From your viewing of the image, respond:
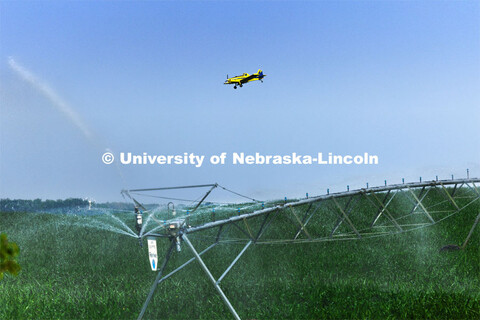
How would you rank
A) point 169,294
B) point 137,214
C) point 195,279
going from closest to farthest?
point 137,214, point 169,294, point 195,279

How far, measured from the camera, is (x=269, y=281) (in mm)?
17812

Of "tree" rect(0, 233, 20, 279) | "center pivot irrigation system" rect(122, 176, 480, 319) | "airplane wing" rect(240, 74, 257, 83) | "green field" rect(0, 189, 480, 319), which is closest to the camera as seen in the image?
"tree" rect(0, 233, 20, 279)

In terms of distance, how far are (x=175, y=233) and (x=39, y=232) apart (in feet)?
82.8

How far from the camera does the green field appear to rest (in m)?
14.6

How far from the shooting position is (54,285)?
63.0ft

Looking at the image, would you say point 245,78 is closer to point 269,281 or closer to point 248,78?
point 248,78

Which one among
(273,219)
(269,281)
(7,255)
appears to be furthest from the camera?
(269,281)

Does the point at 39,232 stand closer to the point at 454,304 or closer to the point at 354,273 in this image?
the point at 354,273

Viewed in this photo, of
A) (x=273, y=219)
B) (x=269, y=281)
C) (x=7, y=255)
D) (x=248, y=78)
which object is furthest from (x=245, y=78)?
(x=7, y=255)

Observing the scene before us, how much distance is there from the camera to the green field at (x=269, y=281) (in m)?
14.6

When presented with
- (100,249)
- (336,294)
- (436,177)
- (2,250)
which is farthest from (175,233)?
(100,249)

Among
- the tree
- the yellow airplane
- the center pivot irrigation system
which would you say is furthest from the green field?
the tree

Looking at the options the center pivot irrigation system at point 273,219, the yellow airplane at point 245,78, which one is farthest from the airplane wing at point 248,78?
the center pivot irrigation system at point 273,219

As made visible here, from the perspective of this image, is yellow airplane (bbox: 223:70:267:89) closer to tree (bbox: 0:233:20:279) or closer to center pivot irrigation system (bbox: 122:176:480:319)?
center pivot irrigation system (bbox: 122:176:480:319)
